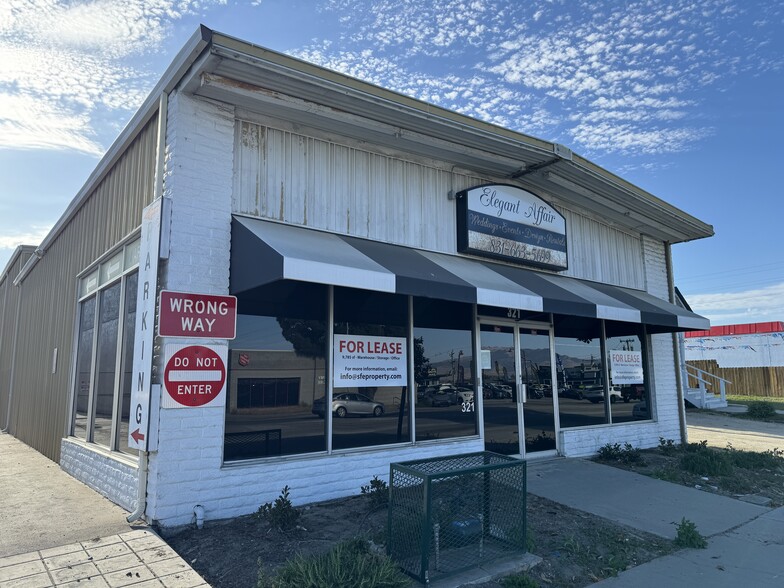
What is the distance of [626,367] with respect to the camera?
1095 cm

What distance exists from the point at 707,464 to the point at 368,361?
223 inches

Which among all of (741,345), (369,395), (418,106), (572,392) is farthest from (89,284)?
(741,345)

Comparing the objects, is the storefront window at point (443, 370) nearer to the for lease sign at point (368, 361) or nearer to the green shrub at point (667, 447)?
the for lease sign at point (368, 361)

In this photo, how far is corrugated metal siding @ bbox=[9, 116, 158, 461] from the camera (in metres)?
Answer: 7.02

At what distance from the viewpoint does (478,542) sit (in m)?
4.49

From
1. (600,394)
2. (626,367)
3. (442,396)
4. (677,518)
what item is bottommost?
(677,518)

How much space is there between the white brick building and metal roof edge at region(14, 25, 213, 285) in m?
0.04

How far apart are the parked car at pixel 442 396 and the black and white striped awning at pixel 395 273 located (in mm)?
1607

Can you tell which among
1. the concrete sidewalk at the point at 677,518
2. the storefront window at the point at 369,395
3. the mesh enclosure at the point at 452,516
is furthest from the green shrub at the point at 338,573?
the storefront window at the point at 369,395

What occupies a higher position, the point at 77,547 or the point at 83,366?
the point at 83,366

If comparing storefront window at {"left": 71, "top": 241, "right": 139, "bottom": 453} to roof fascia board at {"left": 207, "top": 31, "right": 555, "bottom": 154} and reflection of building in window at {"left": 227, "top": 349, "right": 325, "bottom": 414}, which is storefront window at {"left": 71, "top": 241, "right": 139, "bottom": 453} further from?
roof fascia board at {"left": 207, "top": 31, "right": 555, "bottom": 154}

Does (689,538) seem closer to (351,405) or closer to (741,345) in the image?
(351,405)

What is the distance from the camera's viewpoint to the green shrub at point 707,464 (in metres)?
8.35

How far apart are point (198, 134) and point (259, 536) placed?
4151 mm
